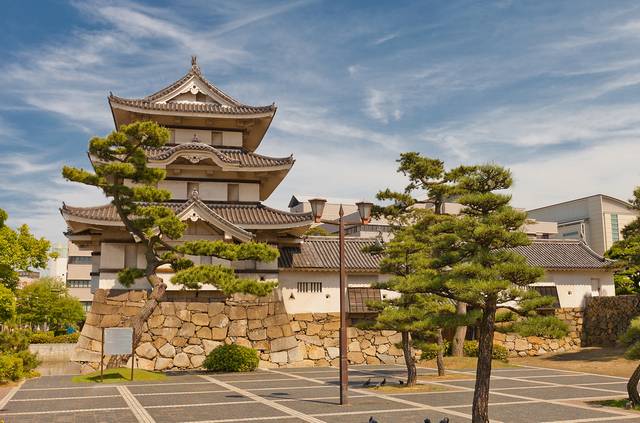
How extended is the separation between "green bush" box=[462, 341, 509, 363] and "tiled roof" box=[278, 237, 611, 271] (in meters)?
5.61

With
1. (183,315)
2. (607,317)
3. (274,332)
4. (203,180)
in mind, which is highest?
(203,180)

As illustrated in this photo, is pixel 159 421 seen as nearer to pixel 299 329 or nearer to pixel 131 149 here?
pixel 131 149

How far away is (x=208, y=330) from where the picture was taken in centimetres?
2598

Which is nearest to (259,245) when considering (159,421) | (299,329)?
(299,329)

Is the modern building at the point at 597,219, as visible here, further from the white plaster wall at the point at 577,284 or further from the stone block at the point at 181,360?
the stone block at the point at 181,360

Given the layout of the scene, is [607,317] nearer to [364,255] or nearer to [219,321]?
[364,255]

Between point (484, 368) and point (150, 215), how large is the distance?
47.4 feet

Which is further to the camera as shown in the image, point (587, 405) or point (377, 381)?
point (377, 381)

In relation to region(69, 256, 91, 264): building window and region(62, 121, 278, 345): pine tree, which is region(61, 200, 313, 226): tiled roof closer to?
region(62, 121, 278, 345): pine tree

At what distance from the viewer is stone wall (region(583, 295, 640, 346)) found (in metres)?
30.7

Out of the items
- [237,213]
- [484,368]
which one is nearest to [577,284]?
[237,213]

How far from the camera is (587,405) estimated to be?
1625 centimetres

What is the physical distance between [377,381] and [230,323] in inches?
304

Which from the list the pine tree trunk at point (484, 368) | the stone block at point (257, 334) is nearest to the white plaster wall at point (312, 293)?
the stone block at point (257, 334)
